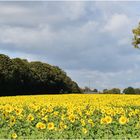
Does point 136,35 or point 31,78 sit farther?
point 31,78

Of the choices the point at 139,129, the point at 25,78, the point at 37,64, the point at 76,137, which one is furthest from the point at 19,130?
the point at 37,64

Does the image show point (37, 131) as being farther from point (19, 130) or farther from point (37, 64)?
point (37, 64)

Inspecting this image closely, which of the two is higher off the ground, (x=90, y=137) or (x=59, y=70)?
(x=59, y=70)

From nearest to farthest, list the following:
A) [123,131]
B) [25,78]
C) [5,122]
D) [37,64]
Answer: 1. [123,131]
2. [5,122]
3. [25,78]
4. [37,64]

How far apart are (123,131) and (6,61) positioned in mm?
42219

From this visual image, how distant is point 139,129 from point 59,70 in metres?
49.7

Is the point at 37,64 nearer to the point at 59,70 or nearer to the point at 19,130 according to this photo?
the point at 59,70

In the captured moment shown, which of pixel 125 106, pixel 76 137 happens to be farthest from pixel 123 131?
pixel 125 106

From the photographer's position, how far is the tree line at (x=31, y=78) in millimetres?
50812

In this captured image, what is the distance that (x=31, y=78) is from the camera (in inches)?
2124

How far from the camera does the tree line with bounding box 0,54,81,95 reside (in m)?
50.8

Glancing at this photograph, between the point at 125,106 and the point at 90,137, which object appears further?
the point at 125,106

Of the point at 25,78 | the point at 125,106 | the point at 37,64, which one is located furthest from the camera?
the point at 37,64

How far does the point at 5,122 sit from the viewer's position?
12961 millimetres
